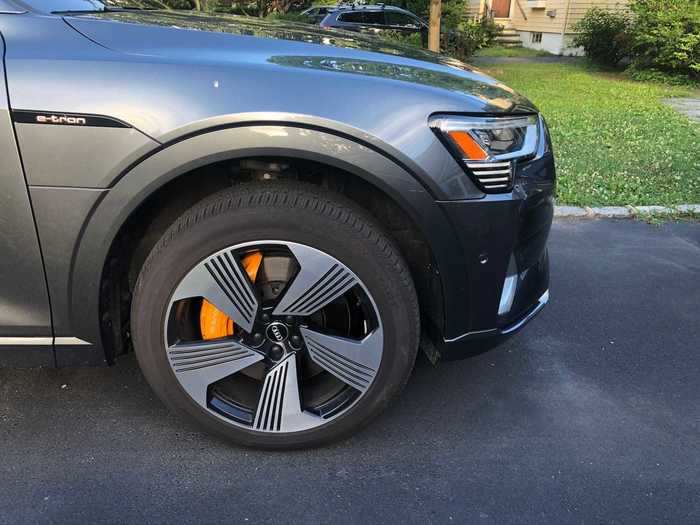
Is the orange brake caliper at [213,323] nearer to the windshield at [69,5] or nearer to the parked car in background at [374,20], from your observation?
the windshield at [69,5]

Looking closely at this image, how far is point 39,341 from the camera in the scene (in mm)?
2137

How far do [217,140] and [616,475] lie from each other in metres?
1.88

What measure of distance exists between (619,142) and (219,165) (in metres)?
6.41

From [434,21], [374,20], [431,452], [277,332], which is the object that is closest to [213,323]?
[277,332]

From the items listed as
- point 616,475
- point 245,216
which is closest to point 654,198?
point 616,475

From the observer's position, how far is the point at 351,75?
2.04 metres

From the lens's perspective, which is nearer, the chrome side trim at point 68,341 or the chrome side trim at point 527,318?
the chrome side trim at point 68,341

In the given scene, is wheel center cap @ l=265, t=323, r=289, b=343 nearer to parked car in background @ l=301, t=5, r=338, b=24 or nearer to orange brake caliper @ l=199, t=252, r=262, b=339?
orange brake caliper @ l=199, t=252, r=262, b=339

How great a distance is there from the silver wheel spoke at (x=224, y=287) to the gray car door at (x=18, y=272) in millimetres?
477

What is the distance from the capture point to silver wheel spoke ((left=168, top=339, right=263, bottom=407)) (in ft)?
7.13

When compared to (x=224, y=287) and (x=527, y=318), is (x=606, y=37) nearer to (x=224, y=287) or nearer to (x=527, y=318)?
(x=527, y=318)

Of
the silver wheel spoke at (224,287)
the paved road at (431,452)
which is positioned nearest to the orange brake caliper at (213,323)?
the silver wheel spoke at (224,287)

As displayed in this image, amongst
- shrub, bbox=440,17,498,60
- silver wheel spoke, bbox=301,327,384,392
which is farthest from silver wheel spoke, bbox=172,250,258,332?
shrub, bbox=440,17,498,60

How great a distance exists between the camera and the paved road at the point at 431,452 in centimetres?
210
